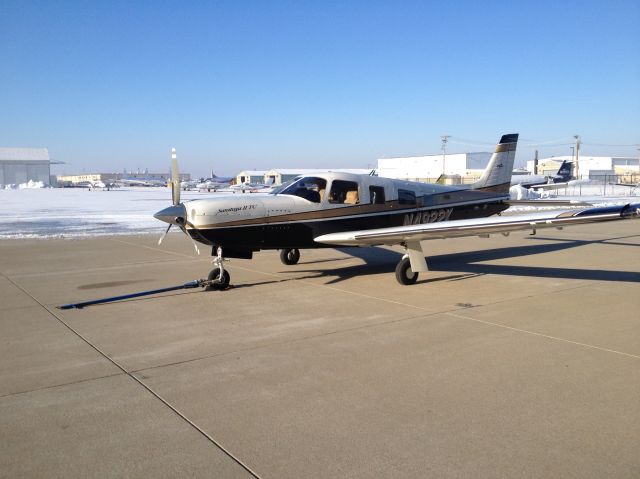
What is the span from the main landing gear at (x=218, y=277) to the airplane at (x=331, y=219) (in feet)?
0.06

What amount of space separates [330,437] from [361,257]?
1007cm

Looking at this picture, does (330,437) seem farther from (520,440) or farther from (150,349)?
(150,349)

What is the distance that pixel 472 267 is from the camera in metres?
12.4

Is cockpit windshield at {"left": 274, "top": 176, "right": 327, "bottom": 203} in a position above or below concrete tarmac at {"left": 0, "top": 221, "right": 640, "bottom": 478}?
above

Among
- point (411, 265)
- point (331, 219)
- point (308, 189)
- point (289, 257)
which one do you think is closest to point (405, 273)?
point (411, 265)

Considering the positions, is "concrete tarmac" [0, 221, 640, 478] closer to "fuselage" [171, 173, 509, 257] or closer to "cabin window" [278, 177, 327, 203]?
"fuselage" [171, 173, 509, 257]

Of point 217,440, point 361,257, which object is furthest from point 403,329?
point 361,257

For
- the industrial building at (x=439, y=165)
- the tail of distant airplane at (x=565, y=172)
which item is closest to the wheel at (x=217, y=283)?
the tail of distant airplane at (x=565, y=172)

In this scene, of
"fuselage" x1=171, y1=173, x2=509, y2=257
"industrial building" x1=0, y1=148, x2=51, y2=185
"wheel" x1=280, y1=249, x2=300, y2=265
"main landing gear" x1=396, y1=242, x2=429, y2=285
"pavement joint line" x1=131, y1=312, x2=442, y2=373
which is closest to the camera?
"pavement joint line" x1=131, y1=312, x2=442, y2=373

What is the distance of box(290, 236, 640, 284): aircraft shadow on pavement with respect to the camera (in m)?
11.0

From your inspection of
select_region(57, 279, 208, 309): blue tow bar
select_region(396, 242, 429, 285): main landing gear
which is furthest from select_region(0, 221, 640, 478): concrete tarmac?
select_region(396, 242, 429, 285): main landing gear

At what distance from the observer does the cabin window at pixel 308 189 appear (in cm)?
1050

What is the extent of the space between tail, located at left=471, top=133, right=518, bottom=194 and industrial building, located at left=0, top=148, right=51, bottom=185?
16443 cm

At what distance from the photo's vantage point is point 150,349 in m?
6.26
